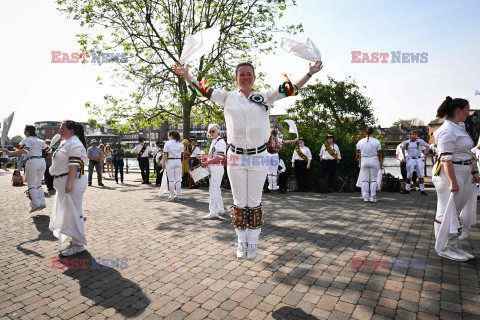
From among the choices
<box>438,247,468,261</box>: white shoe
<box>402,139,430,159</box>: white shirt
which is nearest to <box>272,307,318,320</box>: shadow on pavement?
<box>438,247,468,261</box>: white shoe

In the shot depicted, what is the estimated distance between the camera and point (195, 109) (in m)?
19.3

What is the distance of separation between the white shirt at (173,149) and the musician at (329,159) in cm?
543

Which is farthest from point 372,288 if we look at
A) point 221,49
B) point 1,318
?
point 221,49

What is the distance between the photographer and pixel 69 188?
Answer: 15.2 ft

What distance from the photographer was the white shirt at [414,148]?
432 inches

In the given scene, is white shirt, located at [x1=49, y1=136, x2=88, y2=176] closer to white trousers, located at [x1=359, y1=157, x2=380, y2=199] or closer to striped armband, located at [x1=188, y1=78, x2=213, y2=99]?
striped armband, located at [x1=188, y1=78, x2=213, y2=99]

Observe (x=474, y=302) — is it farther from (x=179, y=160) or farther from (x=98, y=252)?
(x=179, y=160)

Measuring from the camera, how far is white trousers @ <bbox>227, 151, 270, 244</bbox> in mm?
3541

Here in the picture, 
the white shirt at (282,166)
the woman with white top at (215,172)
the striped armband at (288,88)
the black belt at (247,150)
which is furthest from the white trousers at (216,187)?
the white shirt at (282,166)

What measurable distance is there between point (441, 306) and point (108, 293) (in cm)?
360

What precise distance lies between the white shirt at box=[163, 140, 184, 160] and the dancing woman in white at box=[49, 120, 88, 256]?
505 centimetres

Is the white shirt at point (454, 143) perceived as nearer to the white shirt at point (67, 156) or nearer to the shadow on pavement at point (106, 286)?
the shadow on pavement at point (106, 286)

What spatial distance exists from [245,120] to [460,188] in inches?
130

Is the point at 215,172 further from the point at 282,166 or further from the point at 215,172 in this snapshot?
the point at 282,166
